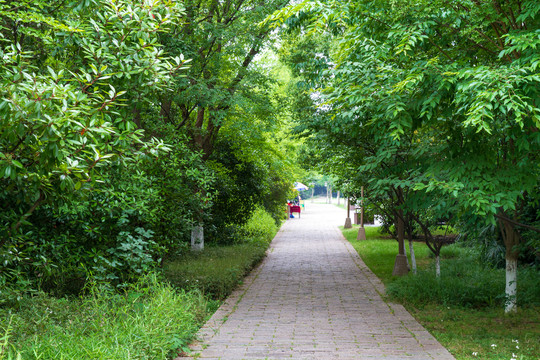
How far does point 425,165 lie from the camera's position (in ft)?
21.1

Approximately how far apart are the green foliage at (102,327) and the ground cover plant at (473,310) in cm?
346

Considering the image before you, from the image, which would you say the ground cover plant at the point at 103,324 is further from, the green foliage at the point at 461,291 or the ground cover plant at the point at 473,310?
the green foliage at the point at 461,291

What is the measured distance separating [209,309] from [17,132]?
560cm

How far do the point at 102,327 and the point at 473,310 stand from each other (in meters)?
6.18

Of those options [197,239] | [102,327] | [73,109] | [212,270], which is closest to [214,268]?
[212,270]

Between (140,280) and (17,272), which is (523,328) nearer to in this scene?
(140,280)

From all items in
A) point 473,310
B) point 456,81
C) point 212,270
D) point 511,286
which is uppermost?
point 456,81

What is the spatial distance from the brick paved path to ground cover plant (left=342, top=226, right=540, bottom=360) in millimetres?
341

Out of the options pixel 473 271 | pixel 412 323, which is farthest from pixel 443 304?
pixel 473 271

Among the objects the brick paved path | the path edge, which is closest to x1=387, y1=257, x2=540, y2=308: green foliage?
the brick paved path

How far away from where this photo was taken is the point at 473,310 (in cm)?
828

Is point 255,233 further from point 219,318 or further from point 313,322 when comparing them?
point 313,322

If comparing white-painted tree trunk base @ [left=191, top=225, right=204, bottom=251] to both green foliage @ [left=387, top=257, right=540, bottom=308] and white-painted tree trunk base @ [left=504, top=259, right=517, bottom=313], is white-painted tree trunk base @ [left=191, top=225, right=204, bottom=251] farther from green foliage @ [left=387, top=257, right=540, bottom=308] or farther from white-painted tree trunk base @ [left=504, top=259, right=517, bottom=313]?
white-painted tree trunk base @ [left=504, top=259, right=517, bottom=313]

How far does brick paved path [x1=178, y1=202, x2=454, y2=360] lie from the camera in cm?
578
